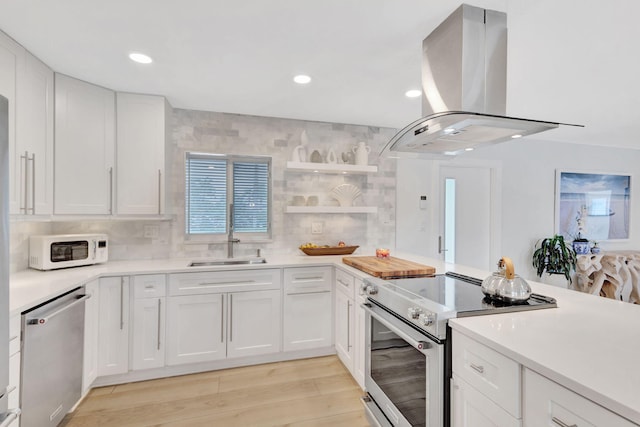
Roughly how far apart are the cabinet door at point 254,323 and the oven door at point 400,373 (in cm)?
96

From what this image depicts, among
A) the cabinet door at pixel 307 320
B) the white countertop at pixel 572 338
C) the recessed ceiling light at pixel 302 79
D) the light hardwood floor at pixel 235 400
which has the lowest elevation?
the light hardwood floor at pixel 235 400

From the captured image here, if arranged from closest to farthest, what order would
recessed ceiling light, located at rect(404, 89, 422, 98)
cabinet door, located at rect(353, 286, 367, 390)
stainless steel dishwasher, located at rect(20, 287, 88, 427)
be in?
1. stainless steel dishwasher, located at rect(20, 287, 88, 427)
2. cabinet door, located at rect(353, 286, 367, 390)
3. recessed ceiling light, located at rect(404, 89, 422, 98)

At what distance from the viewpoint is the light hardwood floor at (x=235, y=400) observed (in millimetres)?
1955

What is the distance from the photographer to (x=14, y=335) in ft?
4.77

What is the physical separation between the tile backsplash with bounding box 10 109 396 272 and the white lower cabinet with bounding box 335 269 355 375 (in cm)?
84

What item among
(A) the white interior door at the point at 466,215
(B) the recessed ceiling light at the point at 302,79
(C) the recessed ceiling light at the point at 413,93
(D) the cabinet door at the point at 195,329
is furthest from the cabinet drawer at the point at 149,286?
(A) the white interior door at the point at 466,215

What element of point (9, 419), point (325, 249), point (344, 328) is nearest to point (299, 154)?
point (325, 249)

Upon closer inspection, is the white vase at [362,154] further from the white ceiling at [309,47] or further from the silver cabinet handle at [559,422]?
the silver cabinet handle at [559,422]

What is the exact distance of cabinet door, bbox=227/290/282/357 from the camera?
2553 millimetres

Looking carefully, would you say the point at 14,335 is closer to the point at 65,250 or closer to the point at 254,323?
the point at 65,250

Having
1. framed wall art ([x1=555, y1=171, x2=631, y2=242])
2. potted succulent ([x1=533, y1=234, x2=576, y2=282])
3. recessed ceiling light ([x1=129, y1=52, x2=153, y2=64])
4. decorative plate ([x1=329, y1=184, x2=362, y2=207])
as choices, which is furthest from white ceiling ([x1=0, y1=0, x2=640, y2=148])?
potted succulent ([x1=533, y1=234, x2=576, y2=282])

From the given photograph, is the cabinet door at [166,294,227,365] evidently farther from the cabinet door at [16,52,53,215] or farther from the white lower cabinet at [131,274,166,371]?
the cabinet door at [16,52,53,215]

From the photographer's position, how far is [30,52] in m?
1.94

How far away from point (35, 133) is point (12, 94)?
0.28 metres
